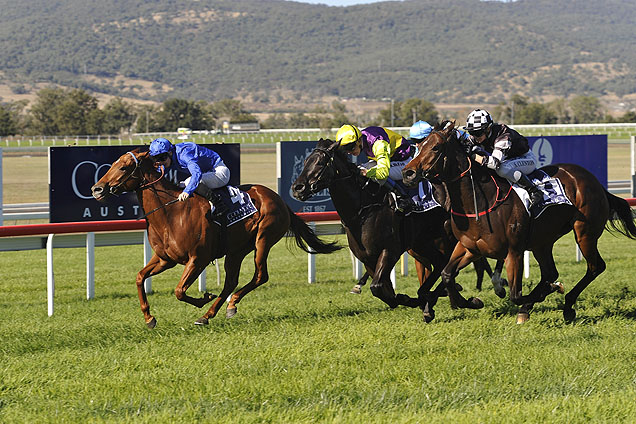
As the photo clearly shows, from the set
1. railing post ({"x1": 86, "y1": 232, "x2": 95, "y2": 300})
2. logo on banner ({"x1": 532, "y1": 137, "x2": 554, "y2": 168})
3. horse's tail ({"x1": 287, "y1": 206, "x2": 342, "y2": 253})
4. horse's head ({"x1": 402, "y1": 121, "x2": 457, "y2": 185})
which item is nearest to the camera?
horse's head ({"x1": 402, "y1": 121, "x2": 457, "y2": 185})

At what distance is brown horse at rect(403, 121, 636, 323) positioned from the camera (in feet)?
21.7

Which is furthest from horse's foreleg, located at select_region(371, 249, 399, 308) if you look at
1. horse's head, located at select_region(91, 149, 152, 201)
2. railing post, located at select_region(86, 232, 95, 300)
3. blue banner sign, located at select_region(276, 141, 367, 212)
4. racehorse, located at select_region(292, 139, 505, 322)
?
blue banner sign, located at select_region(276, 141, 367, 212)

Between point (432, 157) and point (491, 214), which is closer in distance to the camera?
point (432, 157)

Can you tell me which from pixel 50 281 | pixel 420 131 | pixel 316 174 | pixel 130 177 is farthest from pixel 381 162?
→ pixel 50 281

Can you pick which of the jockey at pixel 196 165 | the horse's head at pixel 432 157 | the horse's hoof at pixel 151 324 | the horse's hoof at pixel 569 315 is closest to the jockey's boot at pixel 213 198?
the jockey at pixel 196 165

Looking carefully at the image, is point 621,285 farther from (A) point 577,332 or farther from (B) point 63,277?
(B) point 63,277

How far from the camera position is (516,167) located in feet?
23.2

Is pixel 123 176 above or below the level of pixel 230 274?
above

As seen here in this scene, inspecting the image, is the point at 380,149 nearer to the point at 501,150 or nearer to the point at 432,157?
the point at 432,157

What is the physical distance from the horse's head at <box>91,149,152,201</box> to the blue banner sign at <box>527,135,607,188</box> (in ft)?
23.1

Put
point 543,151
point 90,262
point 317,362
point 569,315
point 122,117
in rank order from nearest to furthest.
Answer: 1. point 317,362
2. point 569,315
3. point 90,262
4. point 543,151
5. point 122,117

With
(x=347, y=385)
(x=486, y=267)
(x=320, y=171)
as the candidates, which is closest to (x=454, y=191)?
(x=320, y=171)

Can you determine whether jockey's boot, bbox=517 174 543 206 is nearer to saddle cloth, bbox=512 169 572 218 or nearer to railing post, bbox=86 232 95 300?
saddle cloth, bbox=512 169 572 218

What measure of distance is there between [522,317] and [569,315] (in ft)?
1.34
